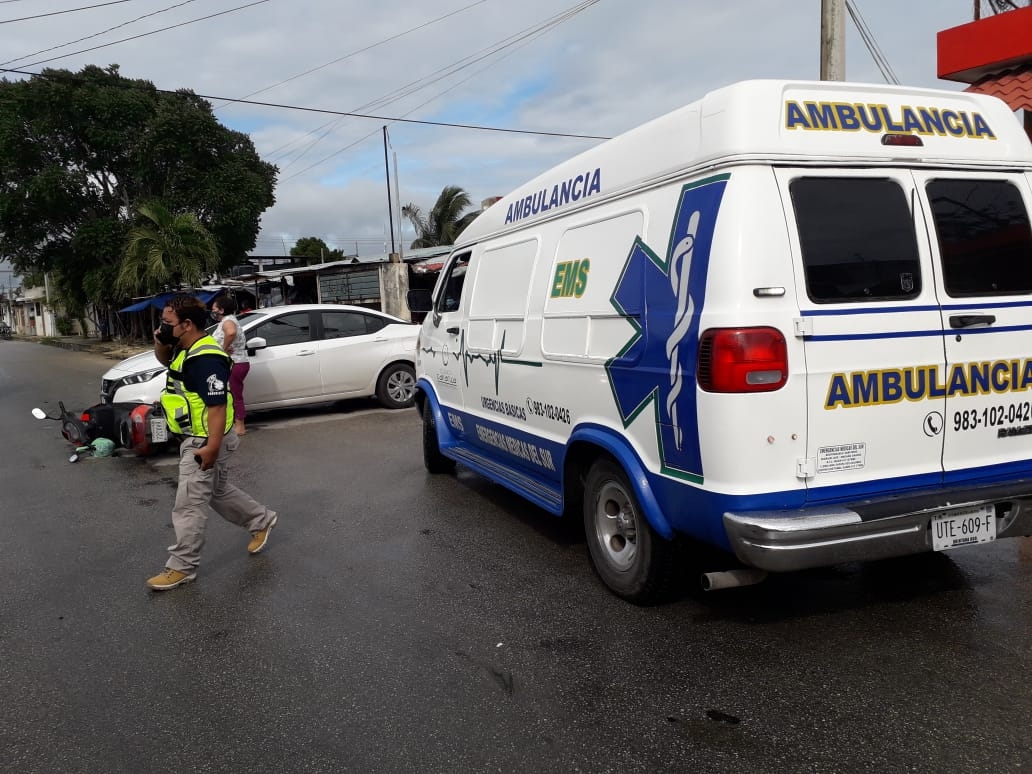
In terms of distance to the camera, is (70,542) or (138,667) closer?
(138,667)

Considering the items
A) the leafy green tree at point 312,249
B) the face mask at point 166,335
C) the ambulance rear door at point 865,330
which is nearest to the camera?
the ambulance rear door at point 865,330

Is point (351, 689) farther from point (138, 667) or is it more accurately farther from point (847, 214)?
point (847, 214)

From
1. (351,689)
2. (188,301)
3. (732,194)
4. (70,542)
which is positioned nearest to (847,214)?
(732,194)

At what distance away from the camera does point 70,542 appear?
225 inches

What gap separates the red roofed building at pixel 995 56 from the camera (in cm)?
852

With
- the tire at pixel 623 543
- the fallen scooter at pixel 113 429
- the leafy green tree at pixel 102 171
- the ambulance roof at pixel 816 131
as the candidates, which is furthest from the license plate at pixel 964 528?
the leafy green tree at pixel 102 171

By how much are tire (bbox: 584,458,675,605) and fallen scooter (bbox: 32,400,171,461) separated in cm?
596

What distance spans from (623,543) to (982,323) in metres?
1.98

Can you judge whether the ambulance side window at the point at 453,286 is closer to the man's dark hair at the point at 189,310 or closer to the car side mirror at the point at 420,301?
the car side mirror at the point at 420,301

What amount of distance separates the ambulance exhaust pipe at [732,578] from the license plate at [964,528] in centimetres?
73

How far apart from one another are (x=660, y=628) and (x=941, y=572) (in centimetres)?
173

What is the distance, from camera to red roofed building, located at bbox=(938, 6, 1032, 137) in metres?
8.52

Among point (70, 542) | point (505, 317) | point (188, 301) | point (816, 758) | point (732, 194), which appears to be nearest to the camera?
point (816, 758)

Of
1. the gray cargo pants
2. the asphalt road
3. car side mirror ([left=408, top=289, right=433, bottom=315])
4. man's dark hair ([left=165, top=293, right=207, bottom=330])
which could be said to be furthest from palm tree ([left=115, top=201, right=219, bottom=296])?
the gray cargo pants
